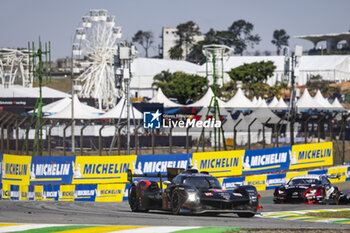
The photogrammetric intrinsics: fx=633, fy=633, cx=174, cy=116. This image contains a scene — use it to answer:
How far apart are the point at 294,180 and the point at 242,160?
5.40 m

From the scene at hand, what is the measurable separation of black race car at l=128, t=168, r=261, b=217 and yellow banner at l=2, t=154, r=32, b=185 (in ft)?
27.6

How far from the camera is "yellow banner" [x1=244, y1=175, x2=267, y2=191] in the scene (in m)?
27.5

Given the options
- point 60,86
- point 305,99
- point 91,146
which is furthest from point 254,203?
point 60,86

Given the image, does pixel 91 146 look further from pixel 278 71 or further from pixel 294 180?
pixel 278 71

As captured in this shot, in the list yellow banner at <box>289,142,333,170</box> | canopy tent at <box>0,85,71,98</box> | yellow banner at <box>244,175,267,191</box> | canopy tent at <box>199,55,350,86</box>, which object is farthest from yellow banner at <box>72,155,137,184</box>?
canopy tent at <box>199,55,350,86</box>

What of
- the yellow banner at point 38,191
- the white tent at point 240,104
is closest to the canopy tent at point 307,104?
the white tent at point 240,104

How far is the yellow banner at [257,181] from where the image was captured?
2755 centimetres

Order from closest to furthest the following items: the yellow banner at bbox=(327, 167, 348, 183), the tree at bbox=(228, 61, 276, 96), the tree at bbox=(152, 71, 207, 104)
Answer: the yellow banner at bbox=(327, 167, 348, 183) < the tree at bbox=(152, 71, 207, 104) < the tree at bbox=(228, 61, 276, 96)

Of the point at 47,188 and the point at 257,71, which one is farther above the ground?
the point at 257,71

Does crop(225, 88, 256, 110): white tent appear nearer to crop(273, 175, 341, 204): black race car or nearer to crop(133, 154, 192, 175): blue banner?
crop(133, 154, 192, 175): blue banner

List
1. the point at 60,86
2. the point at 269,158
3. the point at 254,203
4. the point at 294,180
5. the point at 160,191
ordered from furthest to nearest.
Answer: the point at 60,86
the point at 269,158
the point at 294,180
the point at 160,191
the point at 254,203

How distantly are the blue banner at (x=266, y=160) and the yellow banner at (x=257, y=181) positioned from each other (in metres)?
0.58

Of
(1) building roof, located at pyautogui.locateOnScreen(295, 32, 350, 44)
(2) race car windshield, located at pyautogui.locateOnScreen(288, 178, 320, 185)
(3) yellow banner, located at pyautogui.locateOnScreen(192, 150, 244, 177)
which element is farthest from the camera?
(1) building roof, located at pyautogui.locateOnScreen(295, 32, 350, 44)

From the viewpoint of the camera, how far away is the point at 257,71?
98.9 metres
